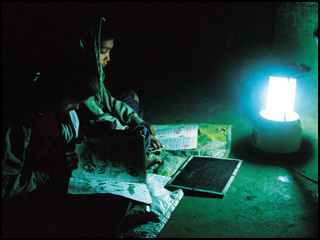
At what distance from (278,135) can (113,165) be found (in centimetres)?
143

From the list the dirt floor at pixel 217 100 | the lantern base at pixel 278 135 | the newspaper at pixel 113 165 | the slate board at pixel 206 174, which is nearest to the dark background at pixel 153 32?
the dirt floor at pixel 217 100

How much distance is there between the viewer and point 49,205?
5.26 ft

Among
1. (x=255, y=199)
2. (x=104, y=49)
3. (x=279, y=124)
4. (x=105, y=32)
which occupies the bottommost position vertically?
(x=255, y=199)

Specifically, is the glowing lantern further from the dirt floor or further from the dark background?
the dark background

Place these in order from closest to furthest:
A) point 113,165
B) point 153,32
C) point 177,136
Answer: point 113,165
point 177,136
point 153,32

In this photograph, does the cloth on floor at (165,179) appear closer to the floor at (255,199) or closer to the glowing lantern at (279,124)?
the floor at (255,199)

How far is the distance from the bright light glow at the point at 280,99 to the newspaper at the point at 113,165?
1.29 metres

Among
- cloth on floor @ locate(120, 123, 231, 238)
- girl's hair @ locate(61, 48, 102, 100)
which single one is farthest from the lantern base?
girl's hair @ locate(61, 48, 102, 100)

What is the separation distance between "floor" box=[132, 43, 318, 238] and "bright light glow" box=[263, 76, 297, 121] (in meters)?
0.32

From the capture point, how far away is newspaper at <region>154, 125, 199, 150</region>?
2.55 metres

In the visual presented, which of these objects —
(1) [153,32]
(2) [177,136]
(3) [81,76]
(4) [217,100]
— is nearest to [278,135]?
(2) [177,136]

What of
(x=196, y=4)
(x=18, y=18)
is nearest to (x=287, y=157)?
(x=196, y=4)

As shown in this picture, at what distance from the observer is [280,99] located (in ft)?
8.43

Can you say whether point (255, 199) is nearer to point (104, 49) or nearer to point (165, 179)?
point (165, 179)
